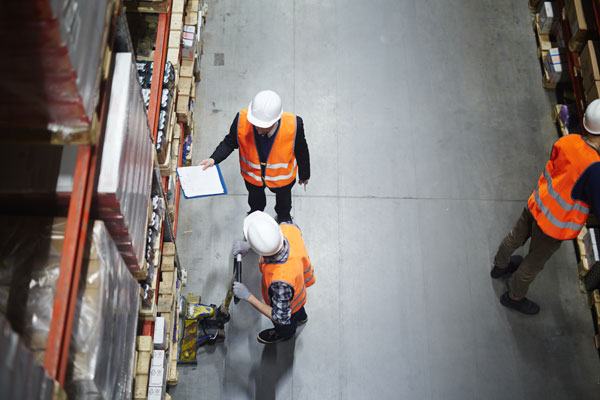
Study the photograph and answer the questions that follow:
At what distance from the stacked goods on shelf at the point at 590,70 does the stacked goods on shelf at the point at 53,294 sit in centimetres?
563

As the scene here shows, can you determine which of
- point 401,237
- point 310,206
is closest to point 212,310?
point 310,206

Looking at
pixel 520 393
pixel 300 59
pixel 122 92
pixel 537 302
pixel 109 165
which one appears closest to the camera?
pixel 109 165

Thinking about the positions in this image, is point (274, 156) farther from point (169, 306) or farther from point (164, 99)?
point (169, 306)

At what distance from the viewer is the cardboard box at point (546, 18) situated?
285 inches

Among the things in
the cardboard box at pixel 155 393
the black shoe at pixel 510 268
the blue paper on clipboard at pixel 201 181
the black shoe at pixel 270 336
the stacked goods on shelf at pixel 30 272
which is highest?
the stacked goods on shelf at pixel 30 272

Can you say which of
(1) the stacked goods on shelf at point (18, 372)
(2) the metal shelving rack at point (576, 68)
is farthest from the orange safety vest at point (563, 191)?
(1) the stacked goods on shelf at point (18, 372)

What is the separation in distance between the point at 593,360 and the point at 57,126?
5568mm

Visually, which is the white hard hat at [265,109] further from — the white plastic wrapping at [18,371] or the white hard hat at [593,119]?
the white plastic wrapping at [18,371]

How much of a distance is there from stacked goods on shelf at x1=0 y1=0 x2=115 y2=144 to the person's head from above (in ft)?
6.17

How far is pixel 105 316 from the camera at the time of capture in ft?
9.32

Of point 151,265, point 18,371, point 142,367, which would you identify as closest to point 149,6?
point 151,265

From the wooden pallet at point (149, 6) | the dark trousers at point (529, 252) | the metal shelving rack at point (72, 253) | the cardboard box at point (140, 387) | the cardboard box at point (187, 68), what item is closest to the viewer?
the metal shelving rack at point (72, 253)

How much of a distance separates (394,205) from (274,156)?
2.01 metres

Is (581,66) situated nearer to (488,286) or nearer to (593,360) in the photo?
(488,286)
